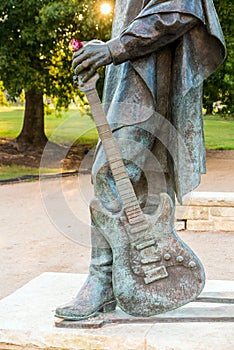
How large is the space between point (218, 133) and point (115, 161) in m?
20.5

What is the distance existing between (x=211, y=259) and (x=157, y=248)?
3689 millimetres

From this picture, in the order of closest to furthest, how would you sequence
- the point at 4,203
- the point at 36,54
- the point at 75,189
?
the point at 4,203, the point at 75,189, the point at 36,54

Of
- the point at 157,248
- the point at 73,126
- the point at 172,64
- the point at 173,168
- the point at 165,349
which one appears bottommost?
the point at 165,349

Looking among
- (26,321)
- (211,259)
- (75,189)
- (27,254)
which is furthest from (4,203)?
(26,321)

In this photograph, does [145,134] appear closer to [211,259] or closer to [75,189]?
[211,259]

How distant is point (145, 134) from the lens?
3797 millimetres

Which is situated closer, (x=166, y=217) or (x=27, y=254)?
(x=166, y=217)

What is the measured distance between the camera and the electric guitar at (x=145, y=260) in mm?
3707

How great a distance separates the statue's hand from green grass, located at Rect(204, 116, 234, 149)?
15.9 m

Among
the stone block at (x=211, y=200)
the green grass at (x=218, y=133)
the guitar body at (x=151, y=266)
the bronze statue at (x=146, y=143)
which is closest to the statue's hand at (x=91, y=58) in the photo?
the bronze statue at (x=146, y=143)

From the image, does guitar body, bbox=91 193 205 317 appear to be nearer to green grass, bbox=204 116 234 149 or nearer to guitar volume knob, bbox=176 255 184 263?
guitar volume knob, bbox=176 255 184 263

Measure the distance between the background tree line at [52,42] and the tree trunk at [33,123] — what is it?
580 mm

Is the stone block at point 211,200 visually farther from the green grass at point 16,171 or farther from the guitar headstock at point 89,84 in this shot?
the green grass at point 16,171

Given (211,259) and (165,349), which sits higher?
(165,349)
